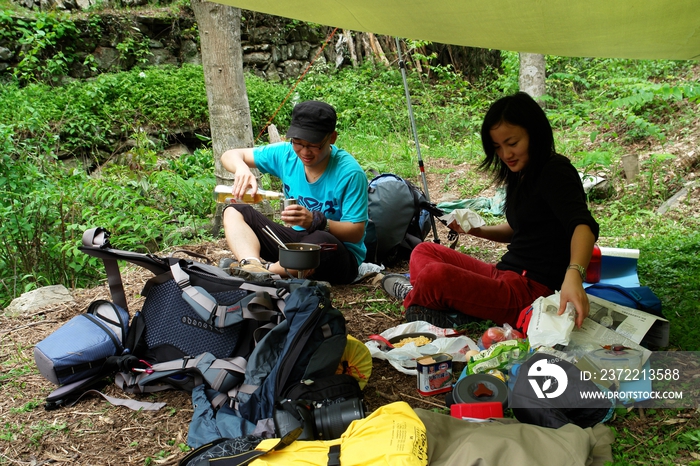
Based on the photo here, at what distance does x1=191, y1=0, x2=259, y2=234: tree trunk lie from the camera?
4352 mm

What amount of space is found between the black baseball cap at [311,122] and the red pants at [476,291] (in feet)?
3.20

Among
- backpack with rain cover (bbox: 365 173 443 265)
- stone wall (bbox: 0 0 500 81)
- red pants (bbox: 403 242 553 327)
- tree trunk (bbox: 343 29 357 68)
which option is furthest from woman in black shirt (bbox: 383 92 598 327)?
tree trunk (bbox: 343 29 357 68)

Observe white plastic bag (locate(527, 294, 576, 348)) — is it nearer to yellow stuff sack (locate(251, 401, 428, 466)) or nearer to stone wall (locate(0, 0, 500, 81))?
yellow stuff sack (locate(251, 401, 428, 466))

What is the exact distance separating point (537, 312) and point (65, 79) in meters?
8.56

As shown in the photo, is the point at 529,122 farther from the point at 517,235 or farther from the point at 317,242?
the point at 317,242

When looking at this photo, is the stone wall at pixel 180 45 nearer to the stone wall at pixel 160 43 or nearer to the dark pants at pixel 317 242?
the stone wall at pixel 160 43

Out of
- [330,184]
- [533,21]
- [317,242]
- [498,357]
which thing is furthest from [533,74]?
[498,357]

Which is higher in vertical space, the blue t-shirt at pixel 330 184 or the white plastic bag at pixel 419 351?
the blue t-shirt at pixel 330 184

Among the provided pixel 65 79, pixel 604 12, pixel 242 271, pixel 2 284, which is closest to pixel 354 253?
pixel 242 271

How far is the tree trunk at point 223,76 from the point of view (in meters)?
4.35

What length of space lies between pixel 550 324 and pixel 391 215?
1.76m

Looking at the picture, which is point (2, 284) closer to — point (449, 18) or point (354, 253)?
point (354, 253)

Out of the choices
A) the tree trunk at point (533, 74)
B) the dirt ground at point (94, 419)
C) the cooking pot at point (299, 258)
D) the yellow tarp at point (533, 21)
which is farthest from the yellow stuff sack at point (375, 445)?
the tree trunk at point (533, 74)

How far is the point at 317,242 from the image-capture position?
306 centimetres
